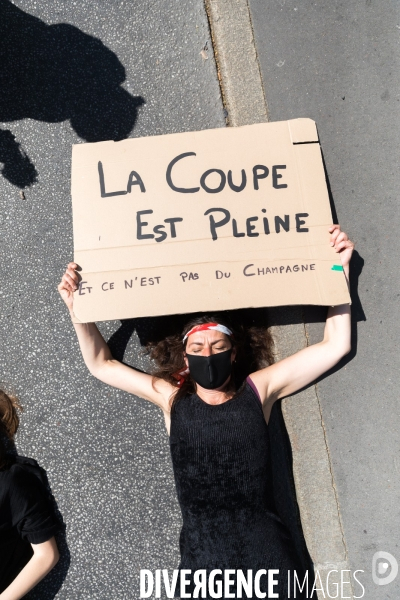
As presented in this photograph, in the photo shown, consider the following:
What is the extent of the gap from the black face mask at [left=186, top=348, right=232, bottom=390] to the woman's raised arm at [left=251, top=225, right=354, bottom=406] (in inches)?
6.7

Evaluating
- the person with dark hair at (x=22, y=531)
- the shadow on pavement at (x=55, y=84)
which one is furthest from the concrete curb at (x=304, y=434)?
the person with dark hair at (x=22, y=531)

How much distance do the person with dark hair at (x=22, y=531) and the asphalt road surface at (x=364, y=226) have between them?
1344 mm

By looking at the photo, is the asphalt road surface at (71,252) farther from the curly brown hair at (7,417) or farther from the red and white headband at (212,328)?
the red and white headband at (212,328)

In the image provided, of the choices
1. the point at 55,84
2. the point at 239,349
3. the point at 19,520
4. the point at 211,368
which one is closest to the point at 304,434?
the point at 239,349

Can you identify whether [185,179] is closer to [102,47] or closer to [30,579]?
[102,47]

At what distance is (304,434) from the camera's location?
2143mm

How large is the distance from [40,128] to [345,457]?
210 centimetres

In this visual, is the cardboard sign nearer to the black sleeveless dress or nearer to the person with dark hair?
the black sleeveless dress

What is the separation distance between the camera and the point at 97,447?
217cm

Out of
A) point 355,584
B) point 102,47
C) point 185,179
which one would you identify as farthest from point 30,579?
point 102,47

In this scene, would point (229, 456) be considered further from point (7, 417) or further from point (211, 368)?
point (7, 417)

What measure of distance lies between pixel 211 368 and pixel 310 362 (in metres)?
0.43

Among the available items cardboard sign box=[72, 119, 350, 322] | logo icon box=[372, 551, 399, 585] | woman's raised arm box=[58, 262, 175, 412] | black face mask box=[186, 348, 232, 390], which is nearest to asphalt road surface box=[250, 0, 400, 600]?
logo icon box=[372, 551, 399, 585]

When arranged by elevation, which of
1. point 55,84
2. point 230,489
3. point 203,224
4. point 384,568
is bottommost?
point 384,568
